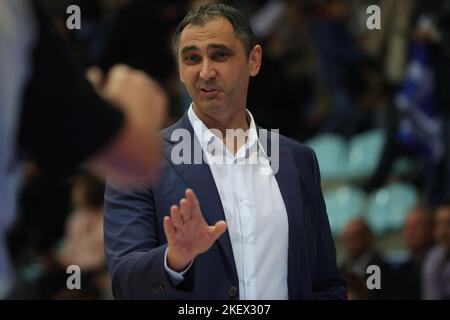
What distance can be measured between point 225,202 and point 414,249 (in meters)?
3.66

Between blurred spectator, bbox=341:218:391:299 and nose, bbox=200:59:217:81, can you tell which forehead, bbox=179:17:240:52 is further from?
blurred spectator, bbox=341:218:391:299

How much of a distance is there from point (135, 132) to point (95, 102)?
83mm

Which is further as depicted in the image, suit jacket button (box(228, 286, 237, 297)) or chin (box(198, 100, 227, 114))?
chin (box(198, 100, 227, 114))

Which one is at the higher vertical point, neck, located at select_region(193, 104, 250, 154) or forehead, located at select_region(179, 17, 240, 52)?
forehead, located at select_region(179, 17, 240, 52)

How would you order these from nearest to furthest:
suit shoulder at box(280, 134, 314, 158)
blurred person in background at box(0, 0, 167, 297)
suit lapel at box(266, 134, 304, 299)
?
blurred person in background at box(0, 0, 167, 297), suit lapel at box(266, 134, 304, 299), suit shoulder at box(280, 134, 314, 158)

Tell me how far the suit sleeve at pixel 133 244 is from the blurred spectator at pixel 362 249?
290 centimetres

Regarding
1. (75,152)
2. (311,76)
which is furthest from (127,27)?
(75,152)

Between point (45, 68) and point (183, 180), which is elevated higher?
point (45, 68)

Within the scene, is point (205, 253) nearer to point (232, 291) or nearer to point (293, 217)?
point (232, 291)

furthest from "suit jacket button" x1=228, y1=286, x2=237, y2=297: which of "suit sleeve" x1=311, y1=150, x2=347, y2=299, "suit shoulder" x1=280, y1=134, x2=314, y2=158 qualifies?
"suit shoulder" x1=280, y1=134, x2=314, y2=158

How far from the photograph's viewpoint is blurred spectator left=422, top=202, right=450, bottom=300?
5.90 meters
